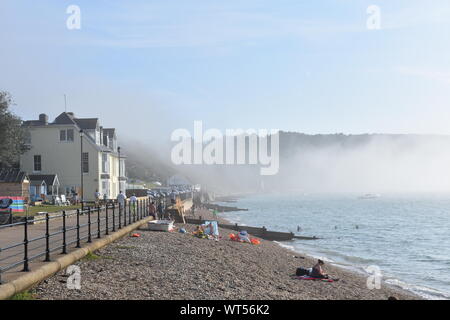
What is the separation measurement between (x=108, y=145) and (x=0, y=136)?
1301cm

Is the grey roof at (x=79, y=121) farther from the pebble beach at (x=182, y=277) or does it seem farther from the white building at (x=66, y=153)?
the pebble beach at (x=182, y=277)

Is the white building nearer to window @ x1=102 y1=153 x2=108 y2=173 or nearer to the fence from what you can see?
window @ x1=102 y1=153 x2=108 y2=173

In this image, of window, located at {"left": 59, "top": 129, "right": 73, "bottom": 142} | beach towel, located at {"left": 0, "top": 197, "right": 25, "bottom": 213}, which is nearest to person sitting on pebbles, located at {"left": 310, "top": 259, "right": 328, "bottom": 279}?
beach towel, located at {"left": 0, "top": 197, "right": 25, "bottom": 213}

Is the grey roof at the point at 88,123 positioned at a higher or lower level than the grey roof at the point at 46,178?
higher

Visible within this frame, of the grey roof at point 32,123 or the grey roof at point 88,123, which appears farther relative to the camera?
the grey roof at point 88,123

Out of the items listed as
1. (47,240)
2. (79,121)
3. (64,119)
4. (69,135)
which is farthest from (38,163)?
(47,240)

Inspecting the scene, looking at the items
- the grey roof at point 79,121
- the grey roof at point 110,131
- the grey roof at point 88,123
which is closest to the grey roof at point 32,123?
the grey roof at point 79,121

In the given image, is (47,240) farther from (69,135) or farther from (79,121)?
(79,121)

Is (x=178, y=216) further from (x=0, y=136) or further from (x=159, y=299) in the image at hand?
(x=159, y=299)

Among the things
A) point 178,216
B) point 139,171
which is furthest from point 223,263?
point 139,171

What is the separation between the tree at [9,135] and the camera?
47.2 metres

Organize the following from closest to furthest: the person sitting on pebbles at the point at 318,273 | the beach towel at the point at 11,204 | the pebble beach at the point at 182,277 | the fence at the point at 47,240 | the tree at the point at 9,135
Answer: the fence at the point at 47,240, the pebble beach at the point at 182,277, the person sitting on pebbles at the point at 318,273, the beach towel at the point at 11,204, the tree at the point at 9,135

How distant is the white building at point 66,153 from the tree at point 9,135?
A: 1.72 meters

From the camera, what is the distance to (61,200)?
44188mm
